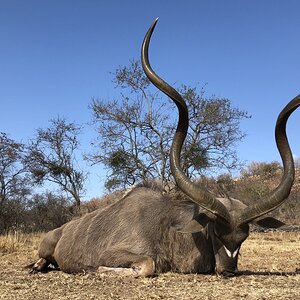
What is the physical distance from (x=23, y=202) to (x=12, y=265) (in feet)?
42.6

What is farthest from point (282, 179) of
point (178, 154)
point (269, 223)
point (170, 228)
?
point (170, 228)

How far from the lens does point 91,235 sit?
22.4ft

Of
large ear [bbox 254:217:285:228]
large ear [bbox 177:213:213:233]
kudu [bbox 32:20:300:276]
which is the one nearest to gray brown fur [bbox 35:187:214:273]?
kudu [bbox 32:20:300:276]

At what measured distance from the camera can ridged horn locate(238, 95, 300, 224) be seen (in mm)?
5530

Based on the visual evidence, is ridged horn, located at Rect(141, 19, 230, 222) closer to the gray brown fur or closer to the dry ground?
the gray brown fur

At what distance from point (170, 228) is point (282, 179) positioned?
1606 millimetres

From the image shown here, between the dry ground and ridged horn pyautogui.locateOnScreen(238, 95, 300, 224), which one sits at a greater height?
ridged horn pyautogui.locateOnScreen(238, 95, 300, 224)

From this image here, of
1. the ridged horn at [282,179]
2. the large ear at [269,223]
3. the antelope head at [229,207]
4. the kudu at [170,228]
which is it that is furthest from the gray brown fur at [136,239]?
the ridged horn at [282,179]

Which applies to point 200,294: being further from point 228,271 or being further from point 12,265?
point 12,265

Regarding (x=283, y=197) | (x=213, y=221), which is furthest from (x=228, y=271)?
(x=283, y=197)

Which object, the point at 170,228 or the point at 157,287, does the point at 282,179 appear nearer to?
the point at 170,228

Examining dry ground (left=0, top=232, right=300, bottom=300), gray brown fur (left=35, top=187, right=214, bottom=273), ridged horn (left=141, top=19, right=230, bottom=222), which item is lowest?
dry ground (left=0, top=232, right=300, bottom=300)

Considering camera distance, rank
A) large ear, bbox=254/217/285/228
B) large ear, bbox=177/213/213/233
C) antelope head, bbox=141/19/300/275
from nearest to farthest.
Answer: antelope head, bbox=141/19/300/275 < large ear, bbox=177/213/213/233 < large ear, bbox=254/217/285/228

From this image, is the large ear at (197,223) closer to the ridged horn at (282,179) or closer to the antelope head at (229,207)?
the antelope head at (229,207)
